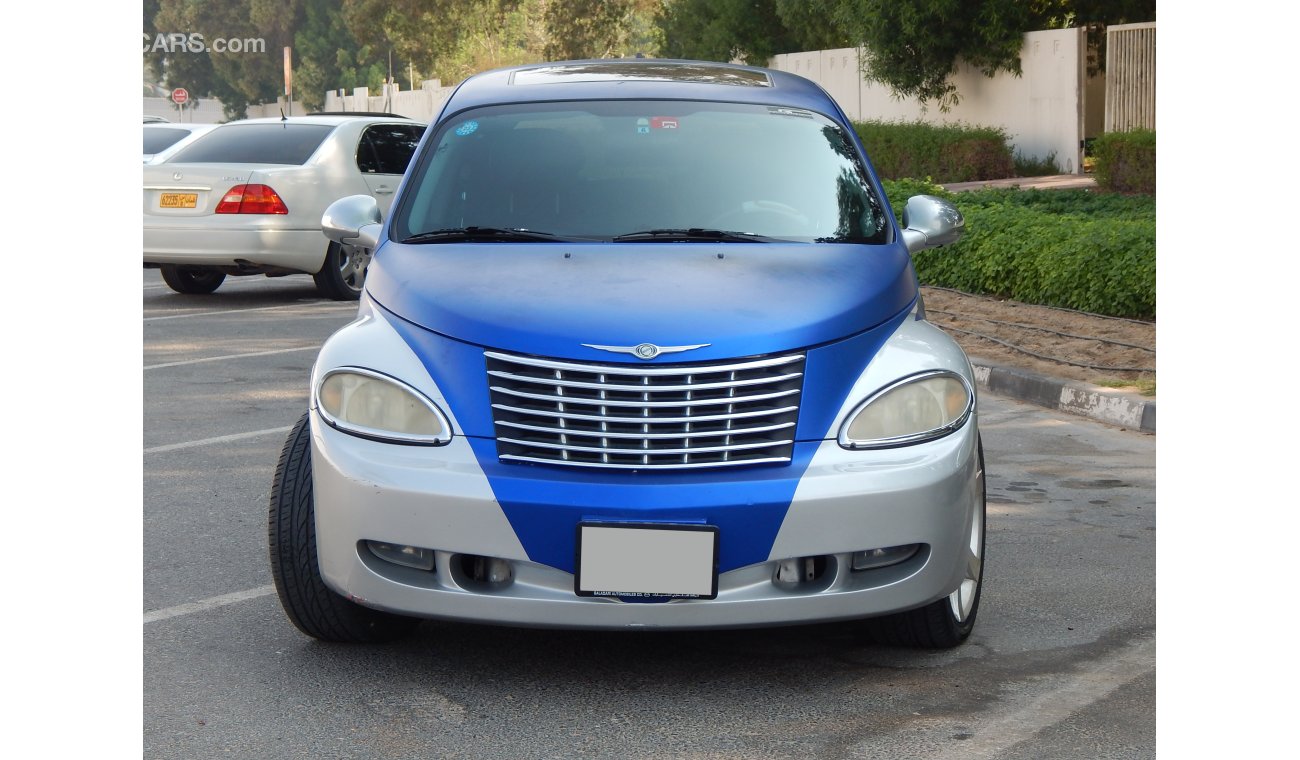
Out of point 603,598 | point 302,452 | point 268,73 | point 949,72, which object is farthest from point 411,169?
point 268,73

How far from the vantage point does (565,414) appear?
13.1ft

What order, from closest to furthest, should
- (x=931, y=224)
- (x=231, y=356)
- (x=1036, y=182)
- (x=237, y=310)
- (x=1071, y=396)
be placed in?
(x=931, y=224), (x=1071, y=396), (x=231, y=356), (x=237, y=310), (x=1036, y=182)

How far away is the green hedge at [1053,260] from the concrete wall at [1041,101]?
11278mm

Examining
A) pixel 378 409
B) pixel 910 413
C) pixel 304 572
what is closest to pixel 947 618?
pixel 910 413

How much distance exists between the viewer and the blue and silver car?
153 inches

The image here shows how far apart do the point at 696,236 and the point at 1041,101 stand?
23157mm

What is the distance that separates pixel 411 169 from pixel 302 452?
1.23 metres

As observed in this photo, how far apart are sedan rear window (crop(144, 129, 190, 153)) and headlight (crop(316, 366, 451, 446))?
1561cm

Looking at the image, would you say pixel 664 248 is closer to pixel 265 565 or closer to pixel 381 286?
pixel 381 286

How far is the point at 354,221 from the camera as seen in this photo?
545cm

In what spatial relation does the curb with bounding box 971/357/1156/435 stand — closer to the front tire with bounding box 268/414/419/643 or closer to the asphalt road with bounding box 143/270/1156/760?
the asphalt road with bounding box 143/270/1156/760

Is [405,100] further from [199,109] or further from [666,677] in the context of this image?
[666,677]

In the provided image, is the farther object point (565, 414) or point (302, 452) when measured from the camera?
point (302, 452)

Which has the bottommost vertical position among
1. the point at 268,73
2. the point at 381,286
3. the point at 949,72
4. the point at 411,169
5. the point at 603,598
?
the point at 603,598
